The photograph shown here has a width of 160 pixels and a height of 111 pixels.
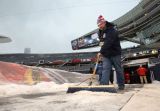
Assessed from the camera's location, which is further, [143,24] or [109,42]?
[143,24]

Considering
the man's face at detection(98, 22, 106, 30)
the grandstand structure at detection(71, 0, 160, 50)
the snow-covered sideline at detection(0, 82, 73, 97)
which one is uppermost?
the grandstand structure at detection(71, 0, 160, 50)

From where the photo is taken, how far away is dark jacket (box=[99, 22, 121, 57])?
18.0 feet

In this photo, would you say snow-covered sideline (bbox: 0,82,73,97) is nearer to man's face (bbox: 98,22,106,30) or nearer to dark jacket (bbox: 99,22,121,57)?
dark jacket (bbox: 99,22,121,57)

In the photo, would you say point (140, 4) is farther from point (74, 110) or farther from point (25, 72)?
point (74, 110)

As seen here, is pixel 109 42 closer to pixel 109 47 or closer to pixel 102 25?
pixel 109 47

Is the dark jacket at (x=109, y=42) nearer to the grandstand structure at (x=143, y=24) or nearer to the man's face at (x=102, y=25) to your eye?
the man's face at (x=102, y=25)

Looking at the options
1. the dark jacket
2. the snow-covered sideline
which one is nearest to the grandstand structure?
the snow-covered sideline

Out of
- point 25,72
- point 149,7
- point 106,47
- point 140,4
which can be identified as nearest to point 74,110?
point 106,47

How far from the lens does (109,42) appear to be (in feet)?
17.9

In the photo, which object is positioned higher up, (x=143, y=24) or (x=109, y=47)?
(x=143, y=24)

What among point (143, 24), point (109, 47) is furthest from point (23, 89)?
point (143, 24)

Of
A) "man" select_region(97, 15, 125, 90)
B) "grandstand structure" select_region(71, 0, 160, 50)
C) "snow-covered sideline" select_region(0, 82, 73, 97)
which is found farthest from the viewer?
"grandstand structure" select_region(71, 0, 160, 50)

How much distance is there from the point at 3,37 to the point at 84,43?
106 ft

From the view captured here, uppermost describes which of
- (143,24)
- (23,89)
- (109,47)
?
(143,24)
